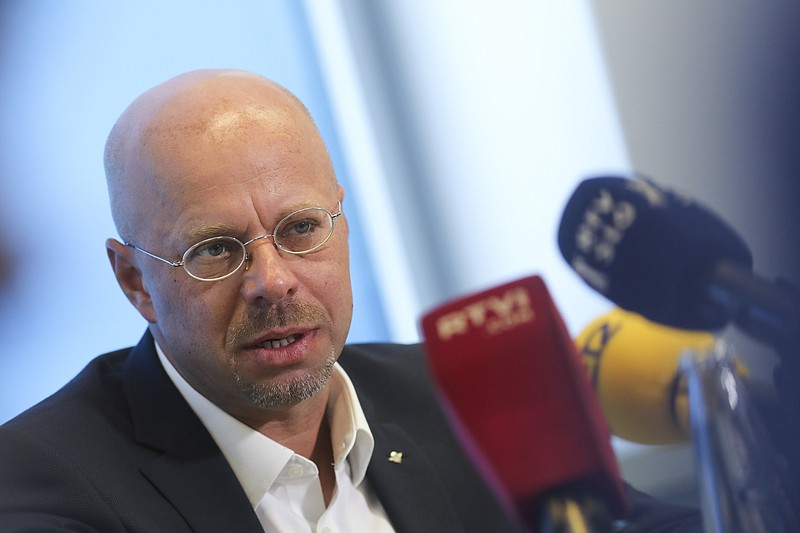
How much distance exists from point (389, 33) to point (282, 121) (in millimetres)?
1617

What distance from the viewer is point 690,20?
110 inches

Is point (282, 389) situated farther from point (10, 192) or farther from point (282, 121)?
point (10, 192)

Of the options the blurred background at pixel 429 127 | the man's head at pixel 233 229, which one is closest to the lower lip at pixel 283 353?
the man's head at pixel 233 229

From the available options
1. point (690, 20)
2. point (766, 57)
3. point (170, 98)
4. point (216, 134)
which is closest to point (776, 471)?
point (216, 134)

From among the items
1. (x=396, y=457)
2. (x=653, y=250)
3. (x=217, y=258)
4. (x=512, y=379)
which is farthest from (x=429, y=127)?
(x=512, y=379)

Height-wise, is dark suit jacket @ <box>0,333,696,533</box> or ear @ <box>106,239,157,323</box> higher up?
ear @ <box>106,239,157,323</box>

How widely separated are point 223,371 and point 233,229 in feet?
0.71

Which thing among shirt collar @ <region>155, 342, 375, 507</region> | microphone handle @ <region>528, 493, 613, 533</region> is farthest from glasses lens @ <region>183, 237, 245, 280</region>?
microphone handle @ <region>528, 493, 613, 533</region>

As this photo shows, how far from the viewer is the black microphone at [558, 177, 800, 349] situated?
870 millimetres

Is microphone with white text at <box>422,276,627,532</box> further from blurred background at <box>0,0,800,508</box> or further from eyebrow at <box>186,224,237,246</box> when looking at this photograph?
blurred background at <box>0,0,800,508</box>

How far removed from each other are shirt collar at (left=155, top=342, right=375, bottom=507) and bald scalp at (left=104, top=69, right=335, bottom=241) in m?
0.28

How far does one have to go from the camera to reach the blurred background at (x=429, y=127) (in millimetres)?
2340

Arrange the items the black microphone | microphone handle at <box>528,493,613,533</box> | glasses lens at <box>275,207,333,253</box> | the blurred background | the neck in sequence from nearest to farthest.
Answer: microphone handle at <box>528,493,613,533</box>, the black microphone, glasses lens at <box>275,207,333,253</box>, the neck, the blurred background

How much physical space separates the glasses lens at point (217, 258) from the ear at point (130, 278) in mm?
176
